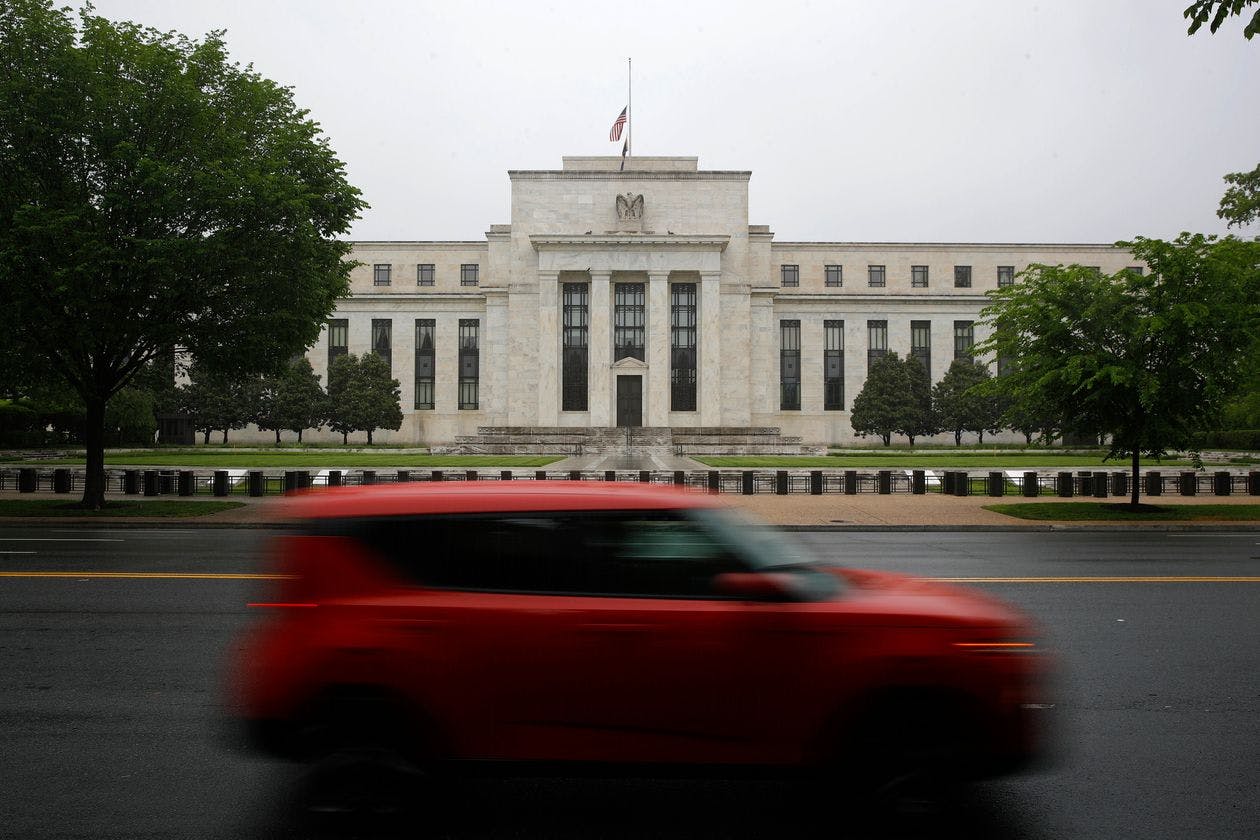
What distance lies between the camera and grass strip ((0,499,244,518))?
21.8 meters

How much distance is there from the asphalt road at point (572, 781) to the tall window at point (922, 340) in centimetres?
6911

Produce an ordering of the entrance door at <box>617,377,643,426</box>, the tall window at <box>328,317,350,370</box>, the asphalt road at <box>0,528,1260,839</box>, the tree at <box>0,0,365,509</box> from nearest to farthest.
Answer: the asphalt road at <box>0,528,1260,839</box>, the tree at <box>0,0,365,509</box>, the entrance door at <box>617,377,643,426</box>, the tall window at <box>328,317,350,370</box>

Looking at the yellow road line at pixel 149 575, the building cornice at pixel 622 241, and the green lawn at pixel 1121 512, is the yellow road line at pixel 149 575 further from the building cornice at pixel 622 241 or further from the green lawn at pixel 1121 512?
the building cornice at pixel 622 241

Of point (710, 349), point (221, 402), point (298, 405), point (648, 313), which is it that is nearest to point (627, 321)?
point (648, 313)

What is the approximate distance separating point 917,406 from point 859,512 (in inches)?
1809

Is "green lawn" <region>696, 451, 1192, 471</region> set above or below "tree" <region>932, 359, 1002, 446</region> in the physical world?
below

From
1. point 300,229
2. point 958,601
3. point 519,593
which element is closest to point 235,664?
point 519,593

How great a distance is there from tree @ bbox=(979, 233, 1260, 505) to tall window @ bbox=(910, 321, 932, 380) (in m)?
55.6

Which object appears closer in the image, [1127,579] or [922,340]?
[1127,579]

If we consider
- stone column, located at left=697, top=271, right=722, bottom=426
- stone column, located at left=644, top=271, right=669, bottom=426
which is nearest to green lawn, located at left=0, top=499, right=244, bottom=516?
stone column, located at left=644, top=271, right=669, bottom=426

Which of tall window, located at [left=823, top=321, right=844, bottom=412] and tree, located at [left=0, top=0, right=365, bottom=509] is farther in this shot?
tall window, located at [left=823, top=321, right=844, bottom=412]

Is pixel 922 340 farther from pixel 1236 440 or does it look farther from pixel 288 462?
pixel 288 462

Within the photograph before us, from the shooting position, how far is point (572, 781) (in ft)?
17.6

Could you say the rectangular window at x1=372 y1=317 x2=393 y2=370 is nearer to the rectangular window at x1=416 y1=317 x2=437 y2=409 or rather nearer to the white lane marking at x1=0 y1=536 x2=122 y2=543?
the rectangular window at x1=416 y1=317 x2=437 y2=409
